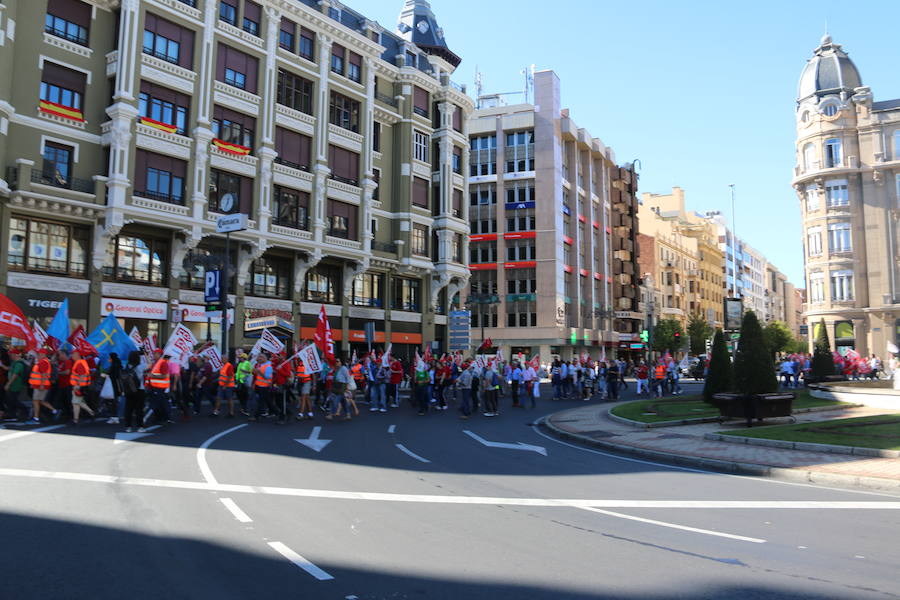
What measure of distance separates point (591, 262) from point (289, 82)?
42.3 metres

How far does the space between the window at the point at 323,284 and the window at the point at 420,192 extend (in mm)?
8159

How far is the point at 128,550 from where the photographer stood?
5.67 meters

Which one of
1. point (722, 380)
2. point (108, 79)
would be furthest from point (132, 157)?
point (722, 380)

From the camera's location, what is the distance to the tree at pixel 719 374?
21.8 meters

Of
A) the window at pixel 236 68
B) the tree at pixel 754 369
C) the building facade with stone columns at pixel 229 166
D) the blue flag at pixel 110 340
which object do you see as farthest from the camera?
the window at pixel 236 68

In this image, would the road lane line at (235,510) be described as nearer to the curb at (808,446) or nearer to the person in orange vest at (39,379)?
the curb at (808,446)

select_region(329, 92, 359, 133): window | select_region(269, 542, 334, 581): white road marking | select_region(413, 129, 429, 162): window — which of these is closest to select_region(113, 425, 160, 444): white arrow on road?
select_region(269, 542, 334, 581): white road marking

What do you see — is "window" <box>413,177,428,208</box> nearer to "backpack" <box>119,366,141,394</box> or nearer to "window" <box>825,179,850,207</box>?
"backpack" <box>119,366,141,394</box>

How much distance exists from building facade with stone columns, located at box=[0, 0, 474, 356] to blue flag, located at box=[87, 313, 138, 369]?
21.1ft

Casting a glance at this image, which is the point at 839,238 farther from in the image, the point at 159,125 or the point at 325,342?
the point at 159,125

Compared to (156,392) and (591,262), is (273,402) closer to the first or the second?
(156,392)

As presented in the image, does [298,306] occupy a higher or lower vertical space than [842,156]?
lower

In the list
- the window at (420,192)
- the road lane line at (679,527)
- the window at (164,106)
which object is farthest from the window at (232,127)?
the road lane line at (679,527)

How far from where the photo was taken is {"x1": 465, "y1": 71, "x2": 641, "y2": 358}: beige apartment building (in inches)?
2432
